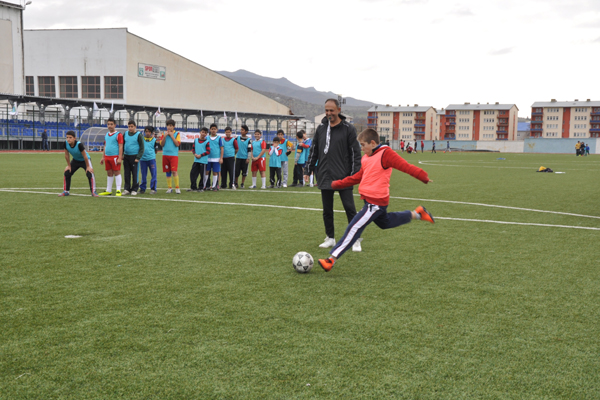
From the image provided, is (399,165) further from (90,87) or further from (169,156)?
(90,87)

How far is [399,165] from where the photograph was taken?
5.09 meters

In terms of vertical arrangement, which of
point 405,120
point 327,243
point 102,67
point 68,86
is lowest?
point 327,243

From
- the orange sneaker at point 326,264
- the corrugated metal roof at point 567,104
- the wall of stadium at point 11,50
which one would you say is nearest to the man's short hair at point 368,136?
the orange sneaker at point 326,264

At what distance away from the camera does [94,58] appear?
5950cm

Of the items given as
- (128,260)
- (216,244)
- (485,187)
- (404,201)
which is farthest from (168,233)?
(485,187)

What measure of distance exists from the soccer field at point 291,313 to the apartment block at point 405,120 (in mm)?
135020

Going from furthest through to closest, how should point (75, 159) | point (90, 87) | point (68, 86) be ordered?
point (68, 86) < point (90, 87) < point (75, 159)

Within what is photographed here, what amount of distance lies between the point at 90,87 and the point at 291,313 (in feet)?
209

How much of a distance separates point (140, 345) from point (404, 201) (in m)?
9.50

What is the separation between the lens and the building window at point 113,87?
59219 millimetres

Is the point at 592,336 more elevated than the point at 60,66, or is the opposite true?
the point at 60,66

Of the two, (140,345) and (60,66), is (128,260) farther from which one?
(60,66)

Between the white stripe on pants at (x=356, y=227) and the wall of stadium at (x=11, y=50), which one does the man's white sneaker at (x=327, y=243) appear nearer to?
the white stripe on pants at (x=356, y=227)

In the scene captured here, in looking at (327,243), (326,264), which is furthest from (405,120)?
(326,264)
